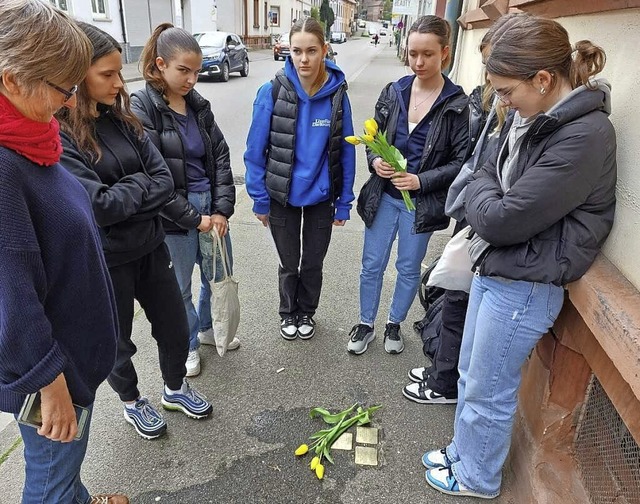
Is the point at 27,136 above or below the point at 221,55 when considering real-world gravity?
above

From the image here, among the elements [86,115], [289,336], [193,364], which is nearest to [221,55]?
[289,336]

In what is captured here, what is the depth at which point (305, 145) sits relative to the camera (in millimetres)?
2877

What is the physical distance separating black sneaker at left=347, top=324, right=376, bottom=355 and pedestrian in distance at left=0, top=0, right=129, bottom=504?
189 centimetres

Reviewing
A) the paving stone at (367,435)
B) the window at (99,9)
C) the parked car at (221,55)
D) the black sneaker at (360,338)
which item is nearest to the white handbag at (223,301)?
the black sneaker at (360,338)

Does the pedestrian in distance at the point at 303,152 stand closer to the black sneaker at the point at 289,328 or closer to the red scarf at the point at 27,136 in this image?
the black sneaker at the point at 289,328

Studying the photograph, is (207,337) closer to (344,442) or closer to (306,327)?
(306,327)

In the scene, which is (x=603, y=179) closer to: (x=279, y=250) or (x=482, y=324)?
(x=482, y=324)

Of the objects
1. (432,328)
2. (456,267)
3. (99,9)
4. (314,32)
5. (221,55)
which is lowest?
(221,55)

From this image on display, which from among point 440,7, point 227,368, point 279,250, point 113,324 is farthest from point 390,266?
point 440,7

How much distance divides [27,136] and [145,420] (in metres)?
1.70

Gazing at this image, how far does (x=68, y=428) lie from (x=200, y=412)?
4.03 feet

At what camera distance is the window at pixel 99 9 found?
1903 cm

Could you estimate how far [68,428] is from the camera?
1395mm

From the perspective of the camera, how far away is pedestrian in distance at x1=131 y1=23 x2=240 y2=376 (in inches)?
93.8
